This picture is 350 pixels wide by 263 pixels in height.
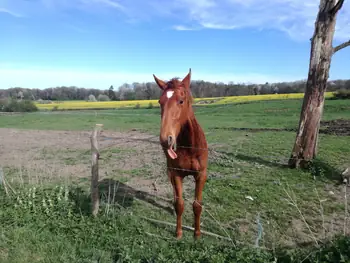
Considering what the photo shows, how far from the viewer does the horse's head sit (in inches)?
133

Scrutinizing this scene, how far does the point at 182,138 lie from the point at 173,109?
684 mm

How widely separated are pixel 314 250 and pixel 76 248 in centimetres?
286

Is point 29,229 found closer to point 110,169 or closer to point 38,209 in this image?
point 38,209

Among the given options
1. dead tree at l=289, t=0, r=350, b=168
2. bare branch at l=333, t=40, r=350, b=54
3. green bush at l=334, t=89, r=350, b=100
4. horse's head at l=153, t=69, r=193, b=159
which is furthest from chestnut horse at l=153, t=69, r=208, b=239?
green bush at l=334, t=89, r=350, b=100

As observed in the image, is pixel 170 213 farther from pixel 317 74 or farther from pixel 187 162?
pixel 317 74

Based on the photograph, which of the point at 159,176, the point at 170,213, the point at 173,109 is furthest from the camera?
the point at 159,176

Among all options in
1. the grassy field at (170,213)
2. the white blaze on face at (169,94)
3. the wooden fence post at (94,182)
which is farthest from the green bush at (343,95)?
the white blaze on face at (169,94)

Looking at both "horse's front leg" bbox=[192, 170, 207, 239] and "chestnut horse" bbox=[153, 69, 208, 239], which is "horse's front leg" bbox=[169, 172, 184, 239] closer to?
"chestnut horse" bbox=[153, 69, 208, 239]

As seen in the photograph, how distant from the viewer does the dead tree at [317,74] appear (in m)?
6.99

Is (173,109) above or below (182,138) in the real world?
above

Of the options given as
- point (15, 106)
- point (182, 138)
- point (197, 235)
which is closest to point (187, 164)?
point (182, 138)

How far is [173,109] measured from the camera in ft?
11.6

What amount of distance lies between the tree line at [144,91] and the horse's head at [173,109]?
3130cm

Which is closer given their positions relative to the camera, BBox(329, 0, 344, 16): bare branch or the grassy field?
the grassy field
